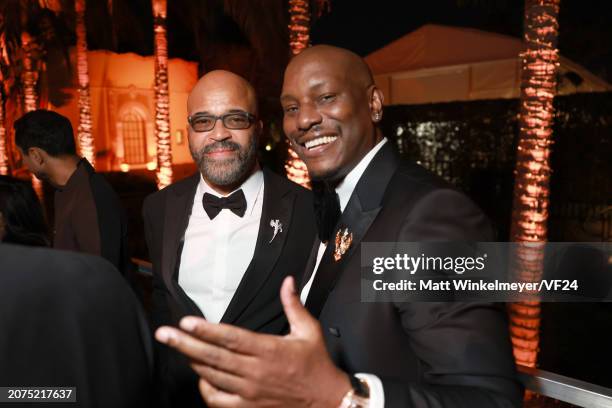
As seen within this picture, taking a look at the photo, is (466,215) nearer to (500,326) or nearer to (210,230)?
(500,326)

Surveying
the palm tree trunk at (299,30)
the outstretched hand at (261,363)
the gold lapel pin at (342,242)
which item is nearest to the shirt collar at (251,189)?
the gold lapel pin at (342,242)

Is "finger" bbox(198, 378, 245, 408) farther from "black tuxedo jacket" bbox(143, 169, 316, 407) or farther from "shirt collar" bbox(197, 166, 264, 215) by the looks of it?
"shirt collar" bbox(197, 166, 264, 215)

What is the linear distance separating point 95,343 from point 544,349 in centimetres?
663

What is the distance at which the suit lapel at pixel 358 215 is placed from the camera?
1763mm

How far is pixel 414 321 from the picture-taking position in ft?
4.62

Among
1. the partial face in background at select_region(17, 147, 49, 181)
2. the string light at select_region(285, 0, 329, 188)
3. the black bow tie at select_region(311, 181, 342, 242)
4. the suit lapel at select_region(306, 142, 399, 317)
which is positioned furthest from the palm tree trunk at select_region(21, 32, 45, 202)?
the suit lapel at select_region(306, 142, 399, 317)

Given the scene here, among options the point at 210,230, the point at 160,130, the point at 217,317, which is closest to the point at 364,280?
the point at 217,317

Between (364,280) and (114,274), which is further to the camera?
(364,280)

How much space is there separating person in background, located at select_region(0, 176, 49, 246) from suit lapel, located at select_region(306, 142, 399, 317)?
2007mm

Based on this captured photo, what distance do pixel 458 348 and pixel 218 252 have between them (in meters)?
1.82

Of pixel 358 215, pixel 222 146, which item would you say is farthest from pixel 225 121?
pixel 358 215

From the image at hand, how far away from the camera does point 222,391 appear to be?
3.33ft

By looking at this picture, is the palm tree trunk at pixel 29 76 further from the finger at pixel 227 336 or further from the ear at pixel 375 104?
the finger at pixel 227 336

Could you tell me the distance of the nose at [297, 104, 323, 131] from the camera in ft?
6.75
